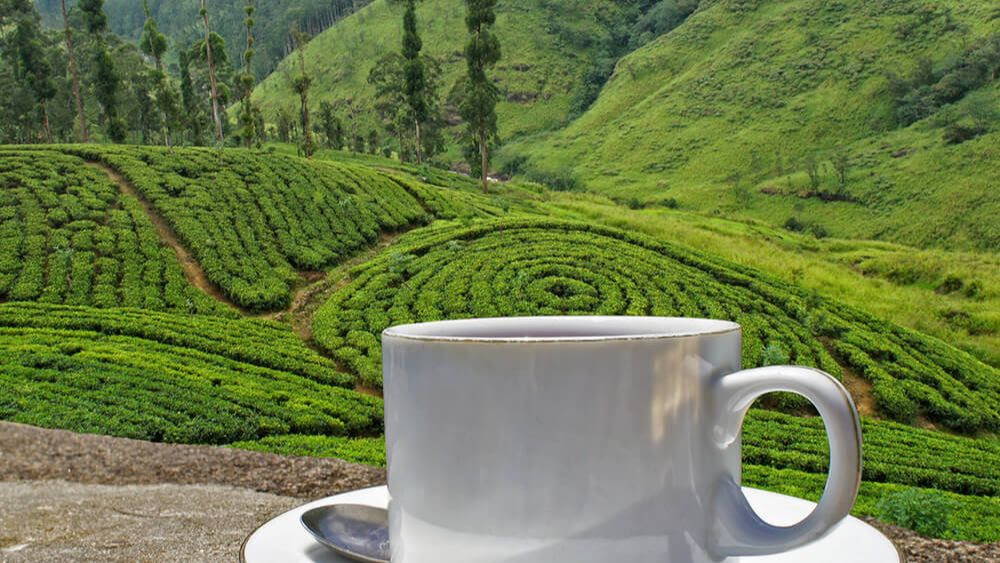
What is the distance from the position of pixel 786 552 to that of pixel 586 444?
42cm

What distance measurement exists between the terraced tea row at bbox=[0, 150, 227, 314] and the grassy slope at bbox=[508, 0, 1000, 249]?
39.9 metres

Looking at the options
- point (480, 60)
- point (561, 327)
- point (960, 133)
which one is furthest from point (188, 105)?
point (960, 133)

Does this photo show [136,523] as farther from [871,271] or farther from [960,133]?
[960,133]

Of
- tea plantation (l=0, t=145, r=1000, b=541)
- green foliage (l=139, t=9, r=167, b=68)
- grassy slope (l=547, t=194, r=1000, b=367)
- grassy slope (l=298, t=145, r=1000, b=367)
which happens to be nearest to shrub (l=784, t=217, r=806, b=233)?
grassy slope (l=298, t=145, r=1000, b=367)

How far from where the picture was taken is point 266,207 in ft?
65.5

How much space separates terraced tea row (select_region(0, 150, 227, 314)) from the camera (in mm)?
14219

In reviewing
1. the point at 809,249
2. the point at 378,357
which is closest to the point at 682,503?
the point at 378,357

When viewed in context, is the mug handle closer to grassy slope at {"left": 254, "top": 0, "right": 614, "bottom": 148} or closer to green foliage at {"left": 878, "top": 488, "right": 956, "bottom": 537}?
green foliage at {"left": 878, "top": 488, "right": 956, "bottom": 537}

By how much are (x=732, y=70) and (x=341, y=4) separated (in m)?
80.3

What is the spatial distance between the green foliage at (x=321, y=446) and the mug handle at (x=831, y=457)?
6752 mm

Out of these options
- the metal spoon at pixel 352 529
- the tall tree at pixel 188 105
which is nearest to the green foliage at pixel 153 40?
the tall tree at pixel 188 105

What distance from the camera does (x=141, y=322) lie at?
12406 millimetres

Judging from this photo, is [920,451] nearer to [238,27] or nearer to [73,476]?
[73,476]

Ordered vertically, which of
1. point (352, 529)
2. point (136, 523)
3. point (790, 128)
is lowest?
point (136, 523)
